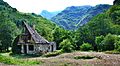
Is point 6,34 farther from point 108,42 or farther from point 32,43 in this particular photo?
point 108,42

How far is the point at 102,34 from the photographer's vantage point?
84062 mm

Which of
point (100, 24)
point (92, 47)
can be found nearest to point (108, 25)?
point (100, 24)

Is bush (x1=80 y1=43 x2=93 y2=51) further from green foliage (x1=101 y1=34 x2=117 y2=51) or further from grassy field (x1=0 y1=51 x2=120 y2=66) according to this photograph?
grassy field (x1=0 y1=51 x2=120 y2=66)

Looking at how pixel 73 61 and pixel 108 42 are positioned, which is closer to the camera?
pixel 73 61

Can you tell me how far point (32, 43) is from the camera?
259ft

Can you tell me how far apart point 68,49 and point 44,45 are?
27.5ft

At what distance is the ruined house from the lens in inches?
3081

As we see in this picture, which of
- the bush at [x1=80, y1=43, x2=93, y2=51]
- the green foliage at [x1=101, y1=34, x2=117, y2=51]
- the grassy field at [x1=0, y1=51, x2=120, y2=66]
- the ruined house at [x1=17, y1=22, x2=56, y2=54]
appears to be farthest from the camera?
the ruined house at [x1=17, y1=22, x2=56, y2=54]

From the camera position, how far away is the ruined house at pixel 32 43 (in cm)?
7825

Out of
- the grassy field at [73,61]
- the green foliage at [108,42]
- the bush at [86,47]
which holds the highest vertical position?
the grassy field at [73,61]

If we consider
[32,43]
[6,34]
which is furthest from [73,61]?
[6,34]

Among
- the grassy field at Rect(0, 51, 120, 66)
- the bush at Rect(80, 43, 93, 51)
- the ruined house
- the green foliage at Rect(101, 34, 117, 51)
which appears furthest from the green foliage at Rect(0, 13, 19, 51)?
the grassy field at Rect(0, 51, 120, 66)

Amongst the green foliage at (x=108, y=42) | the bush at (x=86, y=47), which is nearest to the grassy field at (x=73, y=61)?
the green foliage at (x=108, y=42)

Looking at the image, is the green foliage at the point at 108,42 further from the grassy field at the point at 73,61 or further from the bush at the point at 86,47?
the grassy field at the point at 73,61
